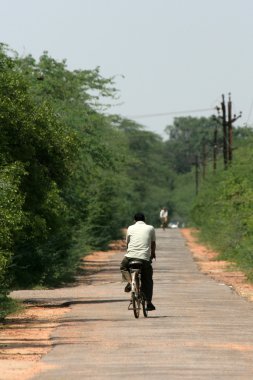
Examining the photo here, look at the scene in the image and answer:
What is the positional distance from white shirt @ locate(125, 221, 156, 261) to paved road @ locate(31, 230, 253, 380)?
1.13m

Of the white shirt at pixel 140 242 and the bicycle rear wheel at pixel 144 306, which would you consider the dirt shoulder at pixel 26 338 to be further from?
the white shirt at pixel 140 242

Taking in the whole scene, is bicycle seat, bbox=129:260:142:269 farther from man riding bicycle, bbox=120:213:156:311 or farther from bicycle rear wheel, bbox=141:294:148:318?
bicycle rear wheel, bbox=141:294:148:318

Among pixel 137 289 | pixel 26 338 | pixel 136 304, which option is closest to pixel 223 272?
pixel 137 289

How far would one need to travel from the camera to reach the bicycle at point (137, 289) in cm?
2424

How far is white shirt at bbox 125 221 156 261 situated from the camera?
24.9m

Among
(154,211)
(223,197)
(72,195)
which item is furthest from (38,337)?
(154,211)

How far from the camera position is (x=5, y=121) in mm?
28734

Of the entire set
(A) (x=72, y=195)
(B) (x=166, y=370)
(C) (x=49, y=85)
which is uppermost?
(C) (x=49, y=85)

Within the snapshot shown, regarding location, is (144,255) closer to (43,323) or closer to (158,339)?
(43,323)

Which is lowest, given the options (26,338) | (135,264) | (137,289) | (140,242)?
(26,338)

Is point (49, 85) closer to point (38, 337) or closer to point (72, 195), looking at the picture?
point (72, 195)

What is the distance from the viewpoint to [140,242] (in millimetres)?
24953

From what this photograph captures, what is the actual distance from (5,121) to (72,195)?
51.7ft

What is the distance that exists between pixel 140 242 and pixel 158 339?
5761mm
